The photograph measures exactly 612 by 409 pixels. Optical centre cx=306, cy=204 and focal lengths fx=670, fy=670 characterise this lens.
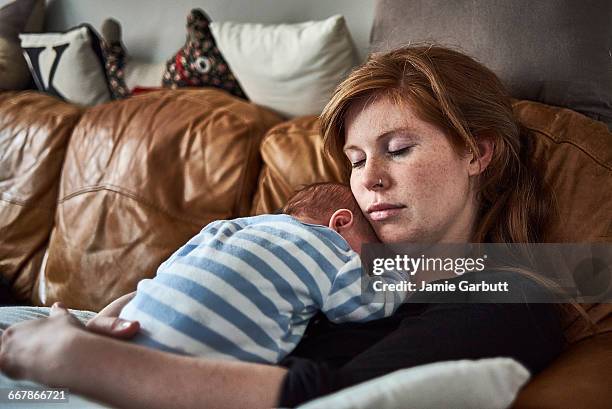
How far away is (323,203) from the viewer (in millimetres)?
1122

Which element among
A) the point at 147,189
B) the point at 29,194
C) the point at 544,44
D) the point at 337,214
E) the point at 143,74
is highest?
the point at 544,44

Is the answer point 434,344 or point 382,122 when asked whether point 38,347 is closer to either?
point 434,344

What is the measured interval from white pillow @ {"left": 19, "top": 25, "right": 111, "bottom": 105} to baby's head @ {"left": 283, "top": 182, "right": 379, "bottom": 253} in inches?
54.4

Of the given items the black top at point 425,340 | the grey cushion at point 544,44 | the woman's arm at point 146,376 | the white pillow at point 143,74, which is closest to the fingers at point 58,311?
the woman's arm at point 146,376

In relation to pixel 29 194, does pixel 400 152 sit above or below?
above

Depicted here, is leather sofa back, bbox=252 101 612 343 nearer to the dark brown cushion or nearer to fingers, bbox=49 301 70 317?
the dark brown cushion

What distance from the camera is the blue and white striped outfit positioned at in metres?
0.86

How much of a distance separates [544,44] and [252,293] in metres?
0.82

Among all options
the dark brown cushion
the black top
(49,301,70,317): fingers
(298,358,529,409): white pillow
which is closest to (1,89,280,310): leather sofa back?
the dark brown cushion

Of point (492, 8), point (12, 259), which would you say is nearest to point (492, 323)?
point (492, 8)

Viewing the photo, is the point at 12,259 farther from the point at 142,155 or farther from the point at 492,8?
the point at 492,8

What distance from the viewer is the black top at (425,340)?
78 centimetres

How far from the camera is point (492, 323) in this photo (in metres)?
0.89

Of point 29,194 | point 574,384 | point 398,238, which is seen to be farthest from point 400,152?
point 29,194
